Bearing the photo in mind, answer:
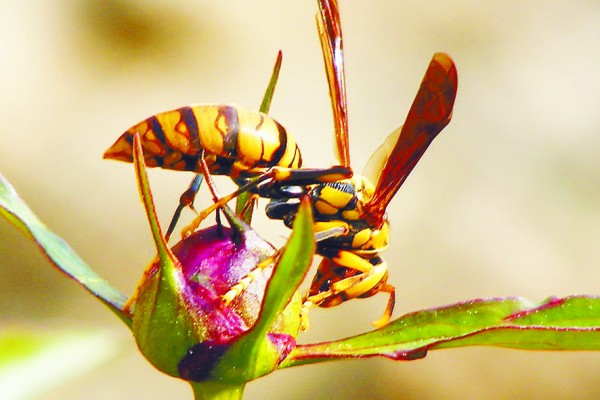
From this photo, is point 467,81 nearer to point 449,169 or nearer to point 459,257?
point 449,169

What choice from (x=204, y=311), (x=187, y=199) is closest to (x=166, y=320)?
(x=204, y=311)

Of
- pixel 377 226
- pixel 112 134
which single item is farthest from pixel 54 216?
pixel 377 226

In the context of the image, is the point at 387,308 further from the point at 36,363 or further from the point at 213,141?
the point at 36,363

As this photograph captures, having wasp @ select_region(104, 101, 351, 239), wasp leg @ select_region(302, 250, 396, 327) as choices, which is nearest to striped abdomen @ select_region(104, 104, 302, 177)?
wasp @ select_region(104, 101, 351, 239)

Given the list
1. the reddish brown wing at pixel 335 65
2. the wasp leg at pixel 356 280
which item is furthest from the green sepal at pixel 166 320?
the reddish brown wing at pixel 335 65

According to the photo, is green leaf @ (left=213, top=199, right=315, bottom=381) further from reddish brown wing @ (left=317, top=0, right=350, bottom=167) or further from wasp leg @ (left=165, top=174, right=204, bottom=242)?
reddish brown wing @ (left=317, top=0, right=350, bottom=167)
